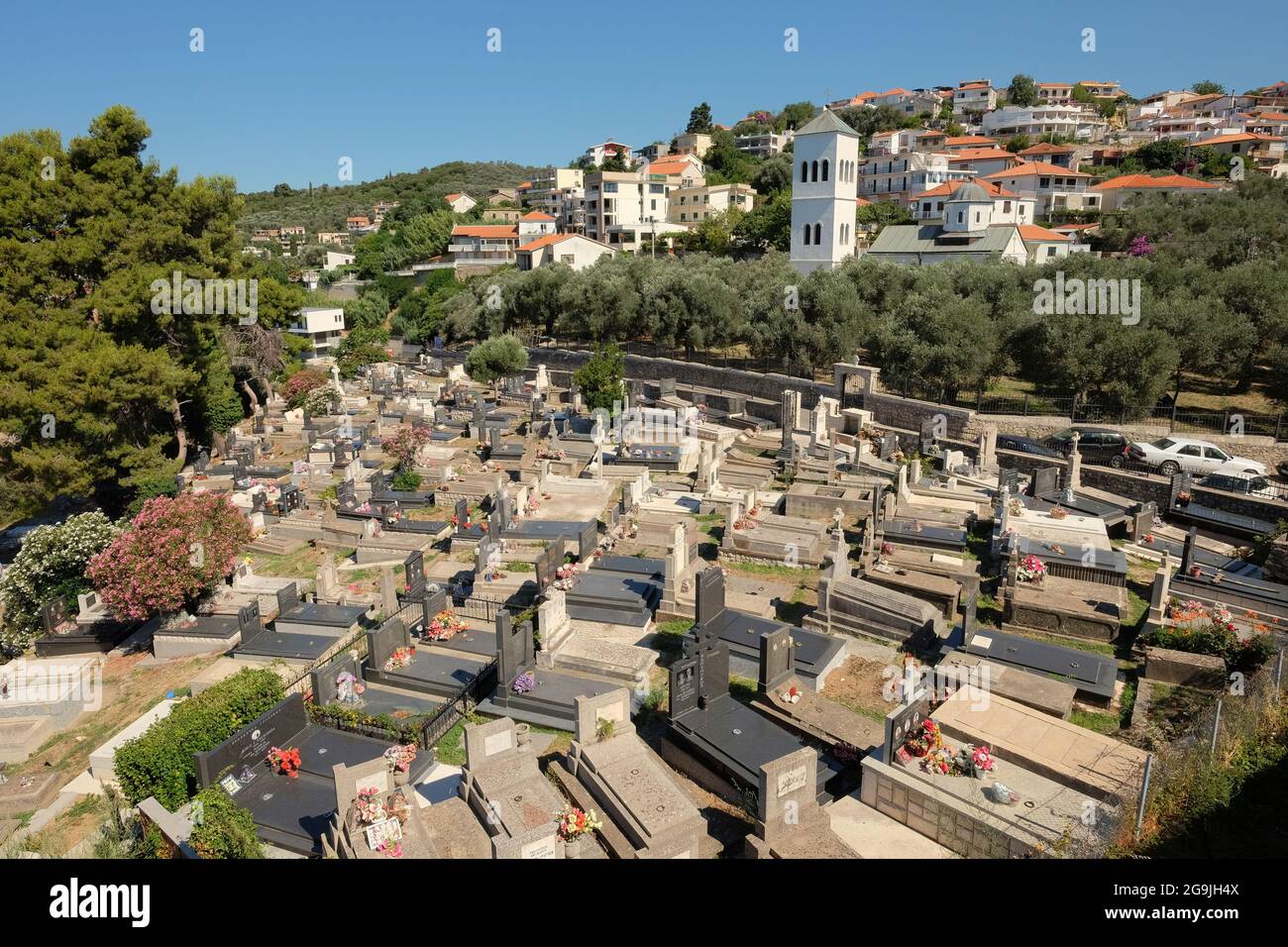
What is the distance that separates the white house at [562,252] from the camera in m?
62.6

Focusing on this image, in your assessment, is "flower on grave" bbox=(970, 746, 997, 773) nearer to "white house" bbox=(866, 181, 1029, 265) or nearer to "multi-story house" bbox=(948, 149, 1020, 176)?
"white house" bbox=(866, 181, 1029, 265)

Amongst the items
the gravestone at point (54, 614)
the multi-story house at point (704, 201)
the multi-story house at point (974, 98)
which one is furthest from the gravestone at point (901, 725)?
the multi-story house at point (974, 98)

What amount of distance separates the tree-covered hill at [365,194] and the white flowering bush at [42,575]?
92.7 metres

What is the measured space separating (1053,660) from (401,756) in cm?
1001

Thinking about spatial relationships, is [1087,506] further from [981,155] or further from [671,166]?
[671,166]

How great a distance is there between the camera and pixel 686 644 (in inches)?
457

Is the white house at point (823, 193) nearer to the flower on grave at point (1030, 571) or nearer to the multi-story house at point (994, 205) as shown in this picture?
the multi-story house at point (994, 205)

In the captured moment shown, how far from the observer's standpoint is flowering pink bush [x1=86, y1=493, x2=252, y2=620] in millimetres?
15922

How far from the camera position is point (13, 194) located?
24.9 m

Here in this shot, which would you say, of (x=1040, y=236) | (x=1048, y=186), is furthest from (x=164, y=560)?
(x=1048, y=186)

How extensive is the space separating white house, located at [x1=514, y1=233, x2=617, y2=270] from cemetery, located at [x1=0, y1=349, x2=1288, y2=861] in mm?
39365

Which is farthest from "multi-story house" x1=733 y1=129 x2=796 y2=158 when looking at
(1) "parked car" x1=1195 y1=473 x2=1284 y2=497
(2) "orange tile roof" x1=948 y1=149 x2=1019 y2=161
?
(1) "parked car" x1=1195 y1=473 x2=1284 y2=497
